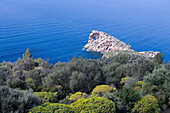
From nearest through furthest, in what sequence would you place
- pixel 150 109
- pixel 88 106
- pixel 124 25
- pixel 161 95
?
pixel 88 106 → pixel 150 109 → pixel 161 95 → pixel 124 25

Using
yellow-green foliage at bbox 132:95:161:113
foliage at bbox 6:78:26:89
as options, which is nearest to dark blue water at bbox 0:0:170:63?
foliage at bbox 6:78:26:89

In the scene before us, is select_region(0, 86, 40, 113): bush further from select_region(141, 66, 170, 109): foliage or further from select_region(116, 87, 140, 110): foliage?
select_region(141, 66, 170, 109): foliage

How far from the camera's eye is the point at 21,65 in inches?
979

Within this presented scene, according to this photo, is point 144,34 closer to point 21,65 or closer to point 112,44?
point 112,44

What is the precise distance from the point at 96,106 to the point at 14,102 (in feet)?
13.8

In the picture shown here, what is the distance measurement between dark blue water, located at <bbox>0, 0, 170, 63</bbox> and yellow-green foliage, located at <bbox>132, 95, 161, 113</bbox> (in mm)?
41047

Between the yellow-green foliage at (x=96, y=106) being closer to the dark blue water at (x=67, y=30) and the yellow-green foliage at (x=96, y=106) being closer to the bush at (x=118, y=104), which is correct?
the bush at (x=118, y=104)

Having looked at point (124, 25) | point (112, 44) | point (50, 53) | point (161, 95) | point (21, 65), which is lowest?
point (161, 95)

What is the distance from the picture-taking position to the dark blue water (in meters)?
56.2

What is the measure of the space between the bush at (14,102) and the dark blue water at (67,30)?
41478 millimetres

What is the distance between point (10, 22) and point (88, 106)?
224 feet

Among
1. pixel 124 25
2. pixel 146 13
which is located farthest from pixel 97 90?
pixel 146 13

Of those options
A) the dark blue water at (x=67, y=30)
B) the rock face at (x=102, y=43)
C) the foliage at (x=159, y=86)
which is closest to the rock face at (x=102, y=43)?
the rock face at (x=102, y=43)

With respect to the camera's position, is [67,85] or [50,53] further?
[50,53]
